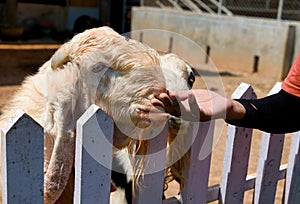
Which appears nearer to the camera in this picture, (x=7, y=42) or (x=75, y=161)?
(x=75, y=161)

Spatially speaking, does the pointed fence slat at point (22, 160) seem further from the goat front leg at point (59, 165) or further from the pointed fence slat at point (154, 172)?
the pointed fence slat at point (154, 172)

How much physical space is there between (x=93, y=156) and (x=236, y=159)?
834 mm

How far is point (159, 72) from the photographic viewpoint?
1318 mm

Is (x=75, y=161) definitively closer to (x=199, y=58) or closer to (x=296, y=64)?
(x=296, y=64)

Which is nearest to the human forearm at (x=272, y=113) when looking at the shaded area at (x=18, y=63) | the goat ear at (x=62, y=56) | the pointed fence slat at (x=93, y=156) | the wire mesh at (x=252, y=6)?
the pointed fence slat at (x=93, y=156)

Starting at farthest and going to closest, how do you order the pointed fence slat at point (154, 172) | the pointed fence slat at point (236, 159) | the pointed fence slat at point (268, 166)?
the pointed fence slat at point (268, 166)
the pointed fence slat at point (236, 159)
the pointed fence slat at point (154, 172)

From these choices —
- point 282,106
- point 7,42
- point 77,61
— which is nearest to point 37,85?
point 77,61

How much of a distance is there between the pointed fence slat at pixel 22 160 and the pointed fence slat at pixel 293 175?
1387 mm

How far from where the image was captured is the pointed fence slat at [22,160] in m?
1.19

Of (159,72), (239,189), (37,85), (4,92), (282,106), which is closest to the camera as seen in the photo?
(159,72)

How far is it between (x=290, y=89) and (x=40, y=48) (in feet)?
36.8

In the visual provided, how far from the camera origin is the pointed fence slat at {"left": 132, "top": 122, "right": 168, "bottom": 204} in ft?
4.89

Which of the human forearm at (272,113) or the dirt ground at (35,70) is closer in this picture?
the human forearm at (272,113)

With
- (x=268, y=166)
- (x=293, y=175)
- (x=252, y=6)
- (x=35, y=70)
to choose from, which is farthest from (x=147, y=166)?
(x=252, y=6)
